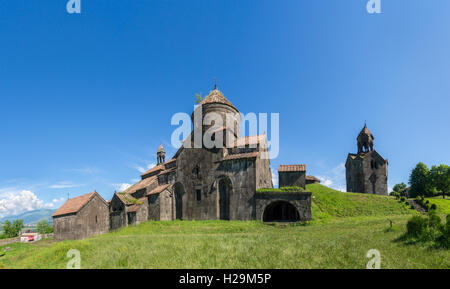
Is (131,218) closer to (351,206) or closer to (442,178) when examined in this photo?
(351,206)

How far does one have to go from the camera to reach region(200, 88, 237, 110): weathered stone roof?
2938cm

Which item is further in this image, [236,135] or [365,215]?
[236,135]

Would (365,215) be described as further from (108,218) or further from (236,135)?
(108,218)

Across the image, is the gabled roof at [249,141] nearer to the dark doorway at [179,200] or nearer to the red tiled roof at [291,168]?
the red tiled roof at [291,168]

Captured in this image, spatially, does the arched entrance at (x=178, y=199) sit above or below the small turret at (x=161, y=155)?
below

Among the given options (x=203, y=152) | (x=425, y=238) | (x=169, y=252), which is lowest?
(x=169, y=252)

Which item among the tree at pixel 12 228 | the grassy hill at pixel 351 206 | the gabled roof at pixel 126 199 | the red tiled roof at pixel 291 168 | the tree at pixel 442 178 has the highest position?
the red tiled roof at pixel 291 168

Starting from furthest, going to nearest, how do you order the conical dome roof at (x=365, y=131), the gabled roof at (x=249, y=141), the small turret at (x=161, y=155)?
the small turret at (x=161, y=155) → the conical dome roof at (x=365, y=131) → the gabled roof at (x=249, y=141)

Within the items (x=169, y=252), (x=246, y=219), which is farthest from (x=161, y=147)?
(x=169, y=252)

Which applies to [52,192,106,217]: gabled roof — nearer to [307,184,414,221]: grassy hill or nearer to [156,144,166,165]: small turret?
[156,144,166,165]: small turret

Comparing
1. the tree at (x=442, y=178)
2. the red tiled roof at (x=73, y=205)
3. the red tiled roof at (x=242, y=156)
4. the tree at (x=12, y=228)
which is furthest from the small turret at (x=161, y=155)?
the tree at (x=442, y=178)

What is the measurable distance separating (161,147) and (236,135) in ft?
68.8

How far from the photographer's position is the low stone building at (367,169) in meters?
38.5
